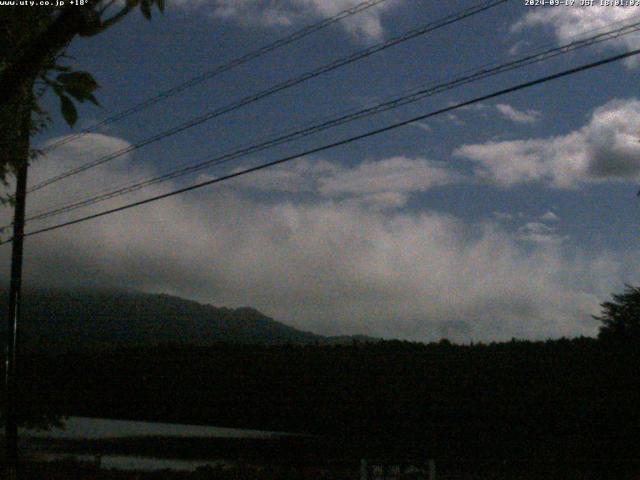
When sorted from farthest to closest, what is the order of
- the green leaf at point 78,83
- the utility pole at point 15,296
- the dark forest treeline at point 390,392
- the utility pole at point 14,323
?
the dark forest treeline at point 390,392 < the utility pole at point 15,296 < the utility pole at point 14,323 < the green leaf at point 78,83

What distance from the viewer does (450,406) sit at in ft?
99.6

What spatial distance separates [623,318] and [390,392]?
13.3m

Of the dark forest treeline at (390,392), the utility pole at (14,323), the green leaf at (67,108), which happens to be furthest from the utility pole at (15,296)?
the green leaf at (67,108)

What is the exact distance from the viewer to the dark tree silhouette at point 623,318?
70.2 feet

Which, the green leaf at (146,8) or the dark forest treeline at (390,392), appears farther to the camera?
the dark forest treeline at (390,392)

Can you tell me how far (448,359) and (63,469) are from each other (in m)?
19.6

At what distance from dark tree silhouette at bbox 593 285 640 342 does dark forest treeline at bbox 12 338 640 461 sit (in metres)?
0.40

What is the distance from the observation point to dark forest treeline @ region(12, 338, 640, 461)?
2394 centimetres

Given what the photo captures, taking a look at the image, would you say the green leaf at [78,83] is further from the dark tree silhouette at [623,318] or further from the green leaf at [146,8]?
the dark tree silhouette at [623,318]

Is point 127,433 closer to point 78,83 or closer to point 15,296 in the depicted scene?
point 15,296

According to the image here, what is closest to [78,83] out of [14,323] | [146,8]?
[146,8]

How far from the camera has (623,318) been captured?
71.1 ft

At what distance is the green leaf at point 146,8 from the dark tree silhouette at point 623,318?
2074 centimetres

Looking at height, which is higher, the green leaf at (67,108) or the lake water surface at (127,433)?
the green leaf at (67,108)
